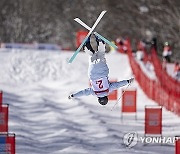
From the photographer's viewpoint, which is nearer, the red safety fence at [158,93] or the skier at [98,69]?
the skier at [98,69]

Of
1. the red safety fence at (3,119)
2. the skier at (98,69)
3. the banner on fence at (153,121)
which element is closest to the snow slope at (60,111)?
the banner on fence at (153,121)

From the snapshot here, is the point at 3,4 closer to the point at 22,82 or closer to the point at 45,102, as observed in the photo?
the point at 22,82

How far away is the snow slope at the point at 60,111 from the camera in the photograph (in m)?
22.7

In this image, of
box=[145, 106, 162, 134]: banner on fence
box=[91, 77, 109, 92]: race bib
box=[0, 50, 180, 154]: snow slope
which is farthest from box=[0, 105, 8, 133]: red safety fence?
box=[91, 77, 109, 92]: race bib

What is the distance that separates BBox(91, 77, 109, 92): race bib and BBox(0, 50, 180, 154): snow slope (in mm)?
6437

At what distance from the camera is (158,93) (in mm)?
32281

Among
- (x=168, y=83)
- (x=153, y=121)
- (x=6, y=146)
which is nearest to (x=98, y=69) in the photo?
(x=6, y=146)

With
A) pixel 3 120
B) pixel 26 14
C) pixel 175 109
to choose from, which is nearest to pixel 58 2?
pixel 26 14

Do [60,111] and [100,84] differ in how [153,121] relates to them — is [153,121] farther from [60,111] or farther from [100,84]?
[60,111]

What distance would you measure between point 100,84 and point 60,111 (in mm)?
17314

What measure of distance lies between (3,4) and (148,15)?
15991mm

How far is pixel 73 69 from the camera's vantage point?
46.9 m

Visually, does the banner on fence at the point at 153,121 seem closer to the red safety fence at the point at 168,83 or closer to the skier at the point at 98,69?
the red safety fence at the point at 168,83

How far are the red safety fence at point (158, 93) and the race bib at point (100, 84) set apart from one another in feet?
41.3
